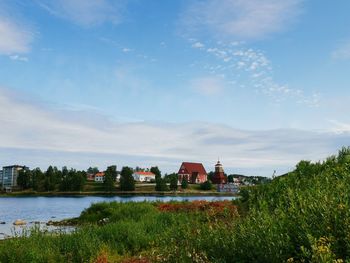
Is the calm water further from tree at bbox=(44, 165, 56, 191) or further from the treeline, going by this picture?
tree at bbox=(44, 165, 56, 191)

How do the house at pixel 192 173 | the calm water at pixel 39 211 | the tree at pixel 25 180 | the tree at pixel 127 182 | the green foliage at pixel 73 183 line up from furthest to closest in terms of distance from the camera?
the house at pixel 192 173 → the tree at pixel 25 180 → the green foliage at pixel 73 183 → the tree at pixel 127 182 → the calm water at pixel 39 211

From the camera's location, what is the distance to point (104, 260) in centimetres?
900

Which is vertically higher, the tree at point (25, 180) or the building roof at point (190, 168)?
Result: the building roof at point (190, 168)

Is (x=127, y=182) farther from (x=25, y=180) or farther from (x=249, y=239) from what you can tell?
(x=249, y=239)

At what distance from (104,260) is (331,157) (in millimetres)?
8703

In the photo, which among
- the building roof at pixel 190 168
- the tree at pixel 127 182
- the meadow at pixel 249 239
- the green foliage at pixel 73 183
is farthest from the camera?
the building roof at pixel 190 168

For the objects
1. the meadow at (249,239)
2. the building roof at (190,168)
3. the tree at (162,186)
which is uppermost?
the building roof at (190,168)

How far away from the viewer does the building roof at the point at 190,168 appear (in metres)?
182

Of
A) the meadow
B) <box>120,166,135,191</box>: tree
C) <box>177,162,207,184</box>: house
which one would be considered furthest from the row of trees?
the meadow

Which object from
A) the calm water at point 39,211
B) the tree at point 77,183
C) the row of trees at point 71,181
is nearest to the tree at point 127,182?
the row of trees at point 71,181

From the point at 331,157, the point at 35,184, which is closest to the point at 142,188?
the point at 35,184

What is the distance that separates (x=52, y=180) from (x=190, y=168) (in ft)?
192

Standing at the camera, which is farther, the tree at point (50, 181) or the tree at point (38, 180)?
the tree at point (38, 180)

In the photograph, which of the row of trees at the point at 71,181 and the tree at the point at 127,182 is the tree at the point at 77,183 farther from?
the tree at the point at 127,182
